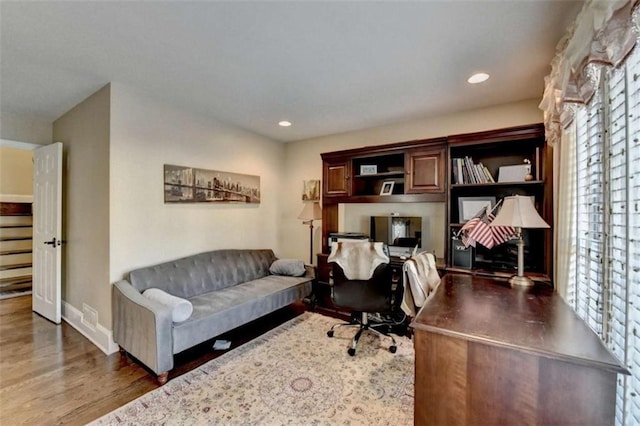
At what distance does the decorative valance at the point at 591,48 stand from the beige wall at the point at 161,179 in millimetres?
3288

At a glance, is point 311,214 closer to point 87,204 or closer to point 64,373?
point 87,204

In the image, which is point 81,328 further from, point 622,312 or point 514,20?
point 514,20

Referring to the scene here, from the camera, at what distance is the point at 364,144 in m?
3.96

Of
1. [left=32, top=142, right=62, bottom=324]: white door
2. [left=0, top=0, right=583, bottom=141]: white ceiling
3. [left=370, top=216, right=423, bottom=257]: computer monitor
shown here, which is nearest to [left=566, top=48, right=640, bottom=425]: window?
[left=0, top=0, right=583, bottom=141]: white ceiling

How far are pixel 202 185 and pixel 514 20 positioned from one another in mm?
3182

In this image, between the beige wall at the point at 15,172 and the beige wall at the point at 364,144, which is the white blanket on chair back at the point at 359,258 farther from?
the beige wall at the point at 15,172

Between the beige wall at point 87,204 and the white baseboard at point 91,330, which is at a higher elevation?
the beige wall at point 87,204

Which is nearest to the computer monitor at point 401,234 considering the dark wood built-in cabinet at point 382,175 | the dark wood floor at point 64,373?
the dark wood built-in cabinet at point 382,175

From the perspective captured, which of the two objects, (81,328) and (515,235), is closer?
(515,235)

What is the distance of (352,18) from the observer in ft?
5.55

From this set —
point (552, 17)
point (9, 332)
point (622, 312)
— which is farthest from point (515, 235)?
point (9, 332)

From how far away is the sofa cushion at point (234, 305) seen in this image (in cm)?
234

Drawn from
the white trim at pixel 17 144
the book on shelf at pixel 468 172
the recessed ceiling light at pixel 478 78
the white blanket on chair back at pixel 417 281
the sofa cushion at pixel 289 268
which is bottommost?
the sofa cushion at pixel 289 268

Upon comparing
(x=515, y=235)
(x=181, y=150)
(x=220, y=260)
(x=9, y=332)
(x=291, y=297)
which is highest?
(x=181, y=150)
